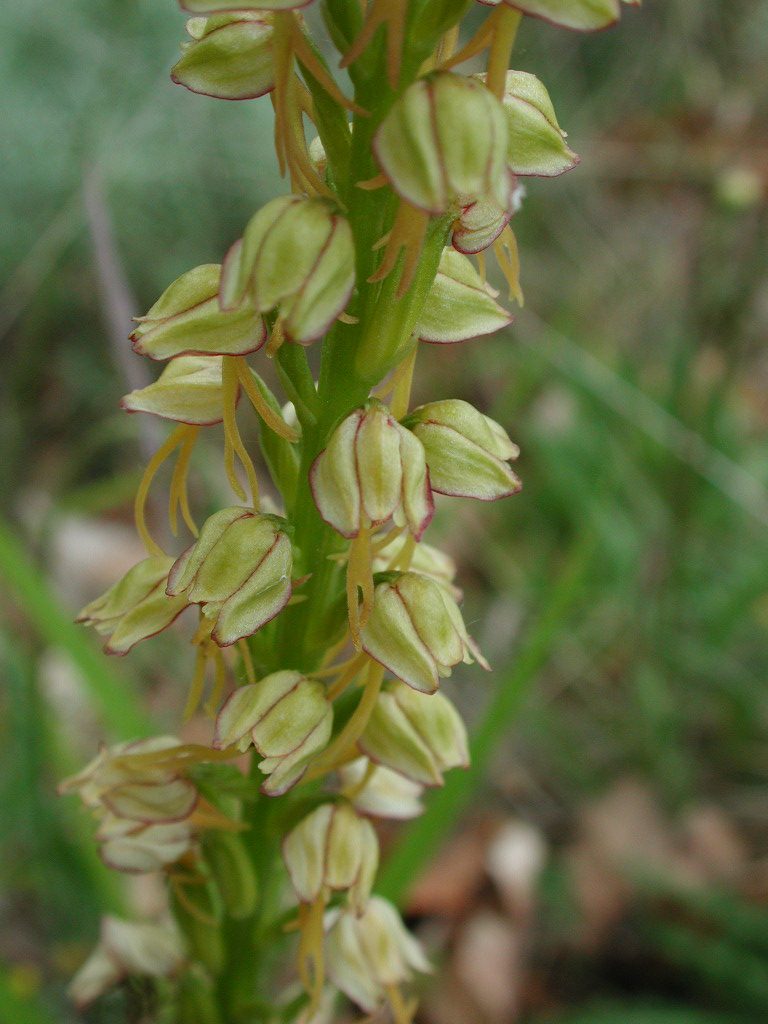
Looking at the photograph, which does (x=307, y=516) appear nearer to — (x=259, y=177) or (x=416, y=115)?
(x=416, y=115)

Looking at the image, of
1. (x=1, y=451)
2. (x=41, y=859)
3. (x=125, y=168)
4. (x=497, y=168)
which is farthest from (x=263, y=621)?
(x=125, y=168)

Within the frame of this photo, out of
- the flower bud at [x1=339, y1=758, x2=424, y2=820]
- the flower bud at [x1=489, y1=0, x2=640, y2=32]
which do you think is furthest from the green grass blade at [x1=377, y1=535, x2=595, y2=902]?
the flower bud at [x1=489, y1=0, x2=640, y2=32]

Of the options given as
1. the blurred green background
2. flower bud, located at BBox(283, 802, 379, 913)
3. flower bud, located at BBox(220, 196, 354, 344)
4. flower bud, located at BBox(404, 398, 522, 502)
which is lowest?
the blurred green background

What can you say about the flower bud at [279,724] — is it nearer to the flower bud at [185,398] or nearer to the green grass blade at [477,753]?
the flower bud at [185,398]

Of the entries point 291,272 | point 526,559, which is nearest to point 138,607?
point 291,272

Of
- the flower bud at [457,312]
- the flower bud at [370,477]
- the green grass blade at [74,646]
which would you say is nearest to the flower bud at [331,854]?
the flower bud at [370,477]

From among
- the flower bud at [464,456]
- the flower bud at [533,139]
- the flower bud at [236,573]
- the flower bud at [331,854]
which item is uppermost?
the flower bud at [533,139]

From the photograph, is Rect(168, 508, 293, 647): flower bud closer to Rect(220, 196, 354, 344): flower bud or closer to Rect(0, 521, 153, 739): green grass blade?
Rect(220, 196, 354, 344): flower bud
